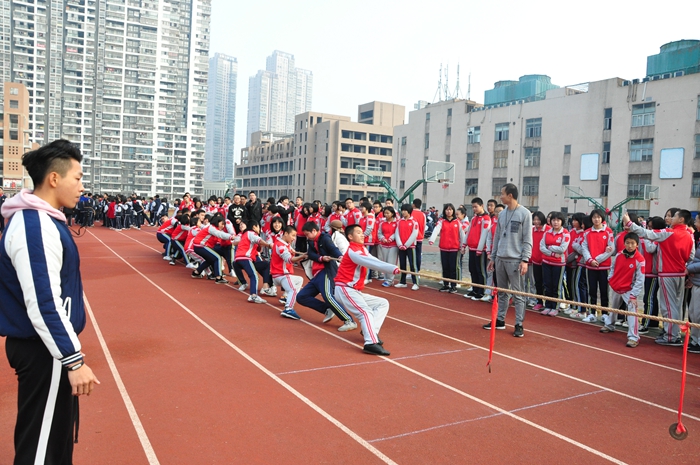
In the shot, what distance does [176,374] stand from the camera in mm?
5270

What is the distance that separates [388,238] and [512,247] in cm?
445

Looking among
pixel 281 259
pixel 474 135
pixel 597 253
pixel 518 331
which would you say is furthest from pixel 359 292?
pixel 474 135

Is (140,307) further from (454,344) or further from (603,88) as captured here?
(603,88)

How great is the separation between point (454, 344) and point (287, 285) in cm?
290

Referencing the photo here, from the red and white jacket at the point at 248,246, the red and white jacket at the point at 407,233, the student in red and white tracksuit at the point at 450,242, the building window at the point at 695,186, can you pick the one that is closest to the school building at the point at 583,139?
the building window at the point at 695,186

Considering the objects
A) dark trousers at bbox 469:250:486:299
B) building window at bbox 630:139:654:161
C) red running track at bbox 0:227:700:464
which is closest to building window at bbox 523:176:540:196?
building window at bbox 630:139:654:161

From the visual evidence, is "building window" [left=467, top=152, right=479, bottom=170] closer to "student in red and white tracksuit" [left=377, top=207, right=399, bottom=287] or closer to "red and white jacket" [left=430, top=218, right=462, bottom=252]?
"student in red and white tracksuit" [left=377, top=207, right=399, bottom=287]

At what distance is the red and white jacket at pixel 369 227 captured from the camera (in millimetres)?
12312

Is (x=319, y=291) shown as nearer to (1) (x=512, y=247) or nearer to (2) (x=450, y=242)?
(1) (x=512, y=247)

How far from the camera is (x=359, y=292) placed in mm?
6879

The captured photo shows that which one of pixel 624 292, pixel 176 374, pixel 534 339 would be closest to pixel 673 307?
pixel 624 292

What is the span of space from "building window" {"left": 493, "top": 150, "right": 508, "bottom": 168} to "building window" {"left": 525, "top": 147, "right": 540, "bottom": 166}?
2.18 meters

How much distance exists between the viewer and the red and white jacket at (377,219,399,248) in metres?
11.9

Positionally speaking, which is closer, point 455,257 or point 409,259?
point 455,257
